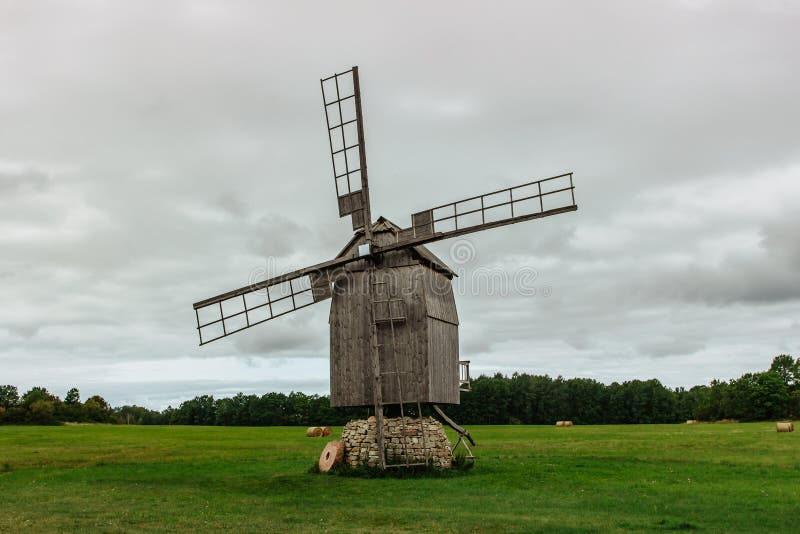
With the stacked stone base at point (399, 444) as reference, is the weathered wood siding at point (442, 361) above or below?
above

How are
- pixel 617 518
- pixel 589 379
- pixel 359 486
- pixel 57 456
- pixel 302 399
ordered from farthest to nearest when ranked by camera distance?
pixel 589 379 < pixel 302 399 < pixel 57 456 < pixel 359 486 < pixel 617 518

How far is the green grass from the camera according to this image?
17.9 meters

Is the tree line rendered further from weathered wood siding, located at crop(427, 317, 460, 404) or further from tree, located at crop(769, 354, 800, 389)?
weathered wood siding, located at crop(427, 317, 460, 404)

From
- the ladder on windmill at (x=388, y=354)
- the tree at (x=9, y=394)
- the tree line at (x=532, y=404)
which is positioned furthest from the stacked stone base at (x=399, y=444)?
the tree at (x=9, y=394)

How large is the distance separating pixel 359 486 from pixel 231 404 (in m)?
82.9

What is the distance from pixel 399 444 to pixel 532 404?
86928 mm

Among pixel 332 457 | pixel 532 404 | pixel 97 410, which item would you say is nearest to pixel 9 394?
pixel 97 410

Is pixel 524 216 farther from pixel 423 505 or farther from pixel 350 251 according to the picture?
pixel 423 505

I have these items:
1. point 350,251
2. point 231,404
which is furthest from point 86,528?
point 231,404

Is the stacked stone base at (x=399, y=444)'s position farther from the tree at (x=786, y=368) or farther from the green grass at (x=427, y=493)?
the tree at (x=786, y=368)

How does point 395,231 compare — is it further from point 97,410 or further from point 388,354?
point 97,410

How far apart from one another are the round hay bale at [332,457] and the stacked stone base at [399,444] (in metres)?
0.32

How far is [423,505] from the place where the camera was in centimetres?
2125

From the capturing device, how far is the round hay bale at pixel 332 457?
29.0 m
